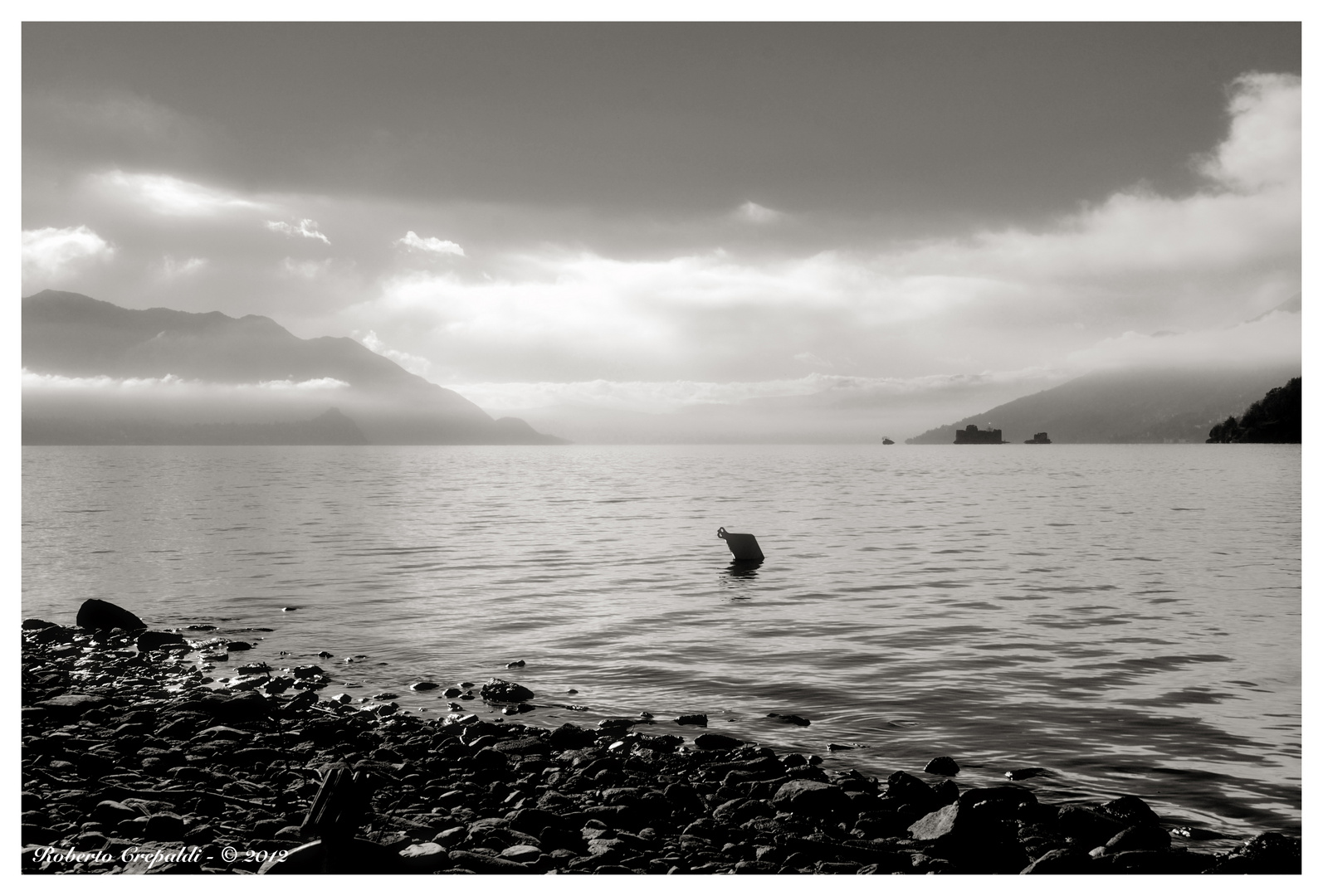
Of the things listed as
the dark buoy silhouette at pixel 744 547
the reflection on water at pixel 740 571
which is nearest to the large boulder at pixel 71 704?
the reflection on water at pixel 740 571

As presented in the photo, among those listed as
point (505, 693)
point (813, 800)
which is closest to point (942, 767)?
point (813, 800)

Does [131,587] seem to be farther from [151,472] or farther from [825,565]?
[151,472]

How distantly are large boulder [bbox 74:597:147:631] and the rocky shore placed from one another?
9.36 m

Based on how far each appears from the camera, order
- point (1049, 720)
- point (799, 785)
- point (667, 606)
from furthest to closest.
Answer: point (667, 606) → point (1049, 720) → point (799, 785)

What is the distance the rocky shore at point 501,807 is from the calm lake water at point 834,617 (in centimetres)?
131

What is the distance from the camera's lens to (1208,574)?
97.8 ft

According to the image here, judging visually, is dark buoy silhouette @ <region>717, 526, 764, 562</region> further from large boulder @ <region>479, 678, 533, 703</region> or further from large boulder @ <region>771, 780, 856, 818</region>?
large boulder @ <region>771, 780, 856, 818</region>

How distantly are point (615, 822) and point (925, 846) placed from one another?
11.0 ft

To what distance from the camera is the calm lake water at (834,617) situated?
515 inches

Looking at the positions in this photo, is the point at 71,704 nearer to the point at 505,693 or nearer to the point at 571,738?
the point at 505,693

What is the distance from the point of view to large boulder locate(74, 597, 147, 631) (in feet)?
73.6

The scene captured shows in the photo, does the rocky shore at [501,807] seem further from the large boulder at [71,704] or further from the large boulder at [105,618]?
the large boulder at [105,618]
